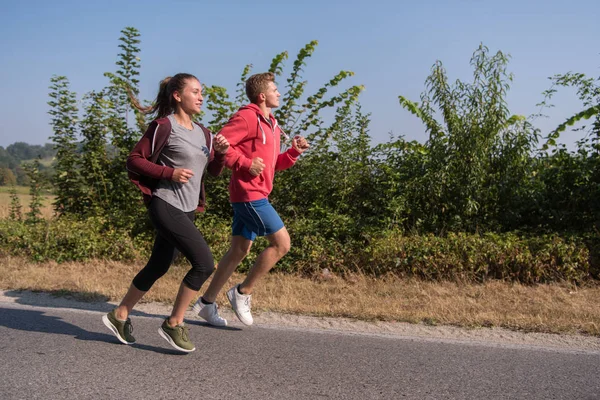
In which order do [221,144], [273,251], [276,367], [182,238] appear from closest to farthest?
[276,367] < [182,238] < [221,144] < [273,251]

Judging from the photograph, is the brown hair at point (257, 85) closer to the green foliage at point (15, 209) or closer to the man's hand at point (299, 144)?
the man's hand at point (299, 144)

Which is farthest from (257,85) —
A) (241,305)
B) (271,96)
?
(241,305)

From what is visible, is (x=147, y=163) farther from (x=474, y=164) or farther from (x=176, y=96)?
(x=474, y=164)

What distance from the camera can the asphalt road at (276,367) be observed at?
3.54 metres

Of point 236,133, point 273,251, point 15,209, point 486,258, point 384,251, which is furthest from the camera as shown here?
point 15,209

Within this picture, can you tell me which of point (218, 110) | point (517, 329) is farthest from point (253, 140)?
point (218, 110)

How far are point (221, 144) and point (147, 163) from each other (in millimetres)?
550

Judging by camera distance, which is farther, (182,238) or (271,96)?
(271,96)

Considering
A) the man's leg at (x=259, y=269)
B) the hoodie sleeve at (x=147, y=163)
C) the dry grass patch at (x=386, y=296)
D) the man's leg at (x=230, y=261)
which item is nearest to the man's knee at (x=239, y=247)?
the man's leg at (x=230, y=261)

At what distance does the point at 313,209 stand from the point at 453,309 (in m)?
3.03

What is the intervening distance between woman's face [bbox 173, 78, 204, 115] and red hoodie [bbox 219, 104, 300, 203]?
12.8 inches

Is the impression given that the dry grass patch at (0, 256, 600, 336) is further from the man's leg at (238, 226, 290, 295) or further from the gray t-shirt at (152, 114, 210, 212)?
the gray t-shirt at (152, 114, 210, 212)

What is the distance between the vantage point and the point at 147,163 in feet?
13.4

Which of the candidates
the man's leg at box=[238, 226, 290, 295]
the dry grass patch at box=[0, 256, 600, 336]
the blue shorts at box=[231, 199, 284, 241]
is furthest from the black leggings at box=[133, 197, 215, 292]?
the dry grass patch at box=[0, 256, 600, 336]
